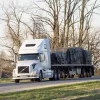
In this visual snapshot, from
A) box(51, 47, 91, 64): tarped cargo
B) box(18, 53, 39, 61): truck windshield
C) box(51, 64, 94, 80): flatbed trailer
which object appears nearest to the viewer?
box(18, 53, 39, 61): truck windshield

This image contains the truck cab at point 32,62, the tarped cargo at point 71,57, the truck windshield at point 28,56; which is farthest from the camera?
the tarped cargo at point 71,57

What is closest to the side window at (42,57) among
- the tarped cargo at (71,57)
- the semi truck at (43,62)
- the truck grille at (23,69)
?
the semi truck at (43,62)

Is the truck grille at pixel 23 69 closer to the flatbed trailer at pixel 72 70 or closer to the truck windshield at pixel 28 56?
the truck windshield at pixel 28 56

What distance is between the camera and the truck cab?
36.3 meters

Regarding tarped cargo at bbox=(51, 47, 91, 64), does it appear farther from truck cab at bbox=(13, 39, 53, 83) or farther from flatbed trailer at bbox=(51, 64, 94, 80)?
truck cab at bbox=(13, 39, 53, 83)

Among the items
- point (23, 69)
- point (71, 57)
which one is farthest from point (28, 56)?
point (71, 57)

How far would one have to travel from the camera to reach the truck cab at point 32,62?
36312 mm

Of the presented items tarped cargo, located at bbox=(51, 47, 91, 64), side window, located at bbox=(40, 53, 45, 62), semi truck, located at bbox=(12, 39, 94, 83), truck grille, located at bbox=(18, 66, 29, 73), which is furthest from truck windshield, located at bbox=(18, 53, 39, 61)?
tarped cargo, located at bbox=(51, 47, 91, 64)

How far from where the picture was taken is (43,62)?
38219 millimetres

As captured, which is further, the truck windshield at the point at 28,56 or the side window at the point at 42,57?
the side window at the point at 42,57

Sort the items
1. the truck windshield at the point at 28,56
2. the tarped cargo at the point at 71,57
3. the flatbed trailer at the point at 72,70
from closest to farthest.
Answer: the truck windshield at the point at 28,56
the tarped cargo at the point at 71,57
the flatbed trailer at the point at 72,70

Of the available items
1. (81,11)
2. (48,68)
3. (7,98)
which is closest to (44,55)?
(48,68)

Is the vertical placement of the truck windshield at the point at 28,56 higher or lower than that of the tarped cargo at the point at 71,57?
lower

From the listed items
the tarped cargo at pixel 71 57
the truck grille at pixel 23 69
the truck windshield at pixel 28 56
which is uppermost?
the tarped cargo at pixel 71 57
